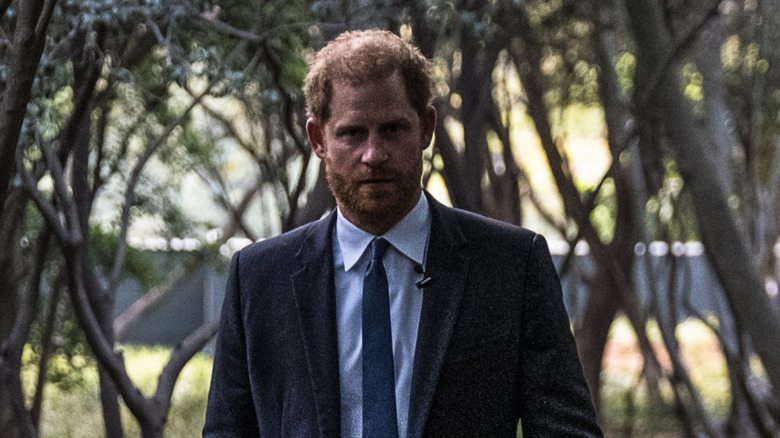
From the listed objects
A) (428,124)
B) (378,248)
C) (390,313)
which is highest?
(428,124)

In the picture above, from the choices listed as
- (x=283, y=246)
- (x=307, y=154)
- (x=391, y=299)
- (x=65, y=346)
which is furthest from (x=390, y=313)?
(x=65, y=346)

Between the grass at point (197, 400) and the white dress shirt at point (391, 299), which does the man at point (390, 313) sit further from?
the grass at point (197, 400)

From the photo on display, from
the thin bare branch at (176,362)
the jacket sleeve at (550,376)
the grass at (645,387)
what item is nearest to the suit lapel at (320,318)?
the jacket sleeve at (550,376)

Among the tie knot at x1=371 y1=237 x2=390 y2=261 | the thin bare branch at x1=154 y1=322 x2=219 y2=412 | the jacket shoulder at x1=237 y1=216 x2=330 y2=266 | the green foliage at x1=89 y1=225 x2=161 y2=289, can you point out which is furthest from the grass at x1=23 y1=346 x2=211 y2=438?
the tie knot at x1=371 y1=237 x2=390 y2=261

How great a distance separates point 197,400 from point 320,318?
1047 centimetres

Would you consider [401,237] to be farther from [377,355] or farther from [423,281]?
[377,355]

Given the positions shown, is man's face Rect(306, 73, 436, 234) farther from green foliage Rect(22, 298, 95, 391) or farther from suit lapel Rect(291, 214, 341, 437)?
green foliage Rect(22, 298, 95, 391)

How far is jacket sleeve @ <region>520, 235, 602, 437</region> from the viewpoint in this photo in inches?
86.4

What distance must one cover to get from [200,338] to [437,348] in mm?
3368

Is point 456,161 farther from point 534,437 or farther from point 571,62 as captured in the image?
point 571,62

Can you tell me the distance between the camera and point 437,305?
2.29 meters

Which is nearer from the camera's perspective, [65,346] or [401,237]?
[401,237]

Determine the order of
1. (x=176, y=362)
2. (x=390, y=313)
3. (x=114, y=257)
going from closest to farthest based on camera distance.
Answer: (x=390, y=313) → (x=176, y=362) → (x=114, y=257)

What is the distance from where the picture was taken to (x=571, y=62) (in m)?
9.57
